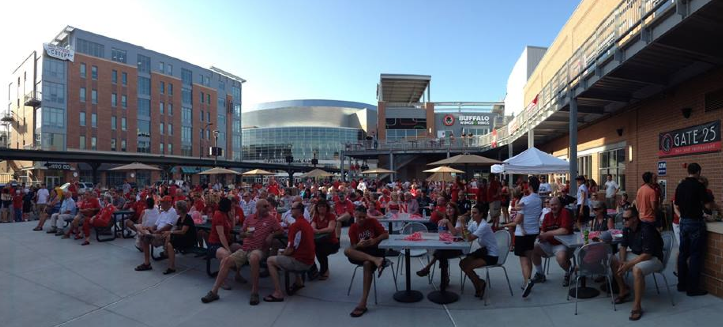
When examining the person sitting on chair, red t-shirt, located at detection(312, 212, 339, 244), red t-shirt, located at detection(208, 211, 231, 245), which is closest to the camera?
the person sitting on chair

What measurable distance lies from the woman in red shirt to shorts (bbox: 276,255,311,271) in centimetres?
92

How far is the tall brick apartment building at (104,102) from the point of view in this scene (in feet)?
155

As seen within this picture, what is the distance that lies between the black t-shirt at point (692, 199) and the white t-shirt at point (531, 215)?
167 cm

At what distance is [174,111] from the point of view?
6091cm

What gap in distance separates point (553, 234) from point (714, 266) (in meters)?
1.78

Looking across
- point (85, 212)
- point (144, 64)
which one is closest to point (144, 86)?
point (144, 64)

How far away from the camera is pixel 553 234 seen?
5828mm

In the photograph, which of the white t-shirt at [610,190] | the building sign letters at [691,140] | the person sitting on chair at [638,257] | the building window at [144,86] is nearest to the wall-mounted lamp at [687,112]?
the building sign letters at [691,140]

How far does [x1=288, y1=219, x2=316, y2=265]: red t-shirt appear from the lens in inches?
223

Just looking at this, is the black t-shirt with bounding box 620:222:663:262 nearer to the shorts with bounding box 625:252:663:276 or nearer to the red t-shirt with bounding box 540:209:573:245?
the shorts with bounding box 625:252:663:276

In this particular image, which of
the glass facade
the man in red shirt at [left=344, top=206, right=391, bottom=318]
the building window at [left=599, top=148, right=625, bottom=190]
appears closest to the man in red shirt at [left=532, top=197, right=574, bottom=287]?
the man in red shirt at [left=344, top=206, right=391, bottom=318]

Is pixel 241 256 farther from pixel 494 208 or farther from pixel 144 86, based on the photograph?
pixel 144 86

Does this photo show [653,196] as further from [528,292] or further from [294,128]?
[294,128]

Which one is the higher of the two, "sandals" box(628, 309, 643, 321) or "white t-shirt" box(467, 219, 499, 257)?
"white t-shirt" box(467, 219, 499, 257)
